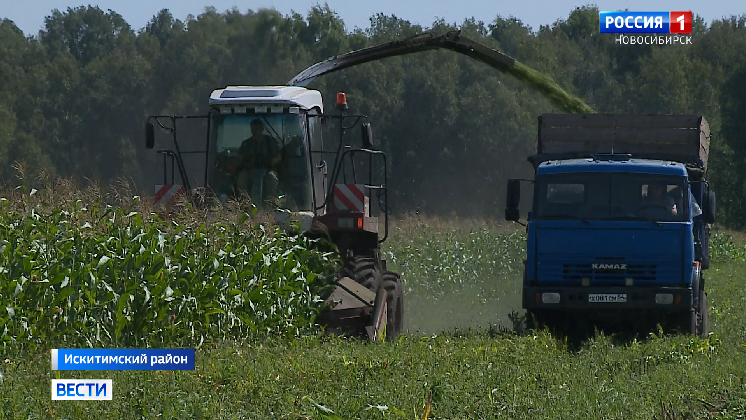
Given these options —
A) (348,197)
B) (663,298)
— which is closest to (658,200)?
(663,298)

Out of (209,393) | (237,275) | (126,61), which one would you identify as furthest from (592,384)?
(126,61)

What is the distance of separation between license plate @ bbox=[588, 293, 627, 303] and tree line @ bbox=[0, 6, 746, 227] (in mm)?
35190

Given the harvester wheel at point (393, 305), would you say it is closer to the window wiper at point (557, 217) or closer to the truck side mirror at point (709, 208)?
the window wiper at point (557, 217)

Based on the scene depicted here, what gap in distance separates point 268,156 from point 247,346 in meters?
3.51

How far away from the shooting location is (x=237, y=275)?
1131 cm

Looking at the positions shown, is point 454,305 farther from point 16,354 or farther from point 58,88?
point 58,88

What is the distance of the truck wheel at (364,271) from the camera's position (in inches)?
516

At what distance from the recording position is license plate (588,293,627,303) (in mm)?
12703

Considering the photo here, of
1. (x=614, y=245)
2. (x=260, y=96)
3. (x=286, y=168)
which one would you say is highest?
(x=260, y=96)

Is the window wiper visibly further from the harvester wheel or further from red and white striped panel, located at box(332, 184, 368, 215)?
red and white striped panel, located at box(332, 184, 368, 215)

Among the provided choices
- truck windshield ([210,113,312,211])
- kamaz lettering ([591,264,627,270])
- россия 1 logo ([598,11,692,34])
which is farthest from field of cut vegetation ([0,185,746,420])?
россия 1 logo ([598,11,692,34])

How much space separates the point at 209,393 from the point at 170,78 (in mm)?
54247

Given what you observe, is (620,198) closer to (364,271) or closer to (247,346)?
(364,271)

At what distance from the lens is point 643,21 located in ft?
133
